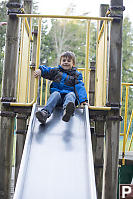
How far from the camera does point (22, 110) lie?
3.48 m

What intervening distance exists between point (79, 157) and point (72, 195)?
50cm

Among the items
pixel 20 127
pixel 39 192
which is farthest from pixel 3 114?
pixel 20 127

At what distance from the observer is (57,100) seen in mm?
3660

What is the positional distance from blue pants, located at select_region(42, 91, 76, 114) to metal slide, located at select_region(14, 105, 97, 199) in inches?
5.9

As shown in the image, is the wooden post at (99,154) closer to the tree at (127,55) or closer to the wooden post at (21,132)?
the wooden post at (21,132)

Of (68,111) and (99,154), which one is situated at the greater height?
(68,111)

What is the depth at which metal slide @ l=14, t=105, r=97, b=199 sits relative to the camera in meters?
2.44

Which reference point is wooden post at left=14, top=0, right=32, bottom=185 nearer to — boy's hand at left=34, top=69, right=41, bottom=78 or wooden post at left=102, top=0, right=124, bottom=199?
boy's hand at left=34, top=69, right=41, bottom=78

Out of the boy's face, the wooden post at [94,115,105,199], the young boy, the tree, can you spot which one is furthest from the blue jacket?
the tree

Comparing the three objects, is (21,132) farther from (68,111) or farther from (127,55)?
(127,55)

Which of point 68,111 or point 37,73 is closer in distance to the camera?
point 68,111

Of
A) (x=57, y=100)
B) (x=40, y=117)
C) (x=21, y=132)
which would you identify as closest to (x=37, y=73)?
(x=57, y=100)

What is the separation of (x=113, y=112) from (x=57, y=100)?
73cm

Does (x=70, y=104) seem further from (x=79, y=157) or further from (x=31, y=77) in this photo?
(x=31, y=77)
